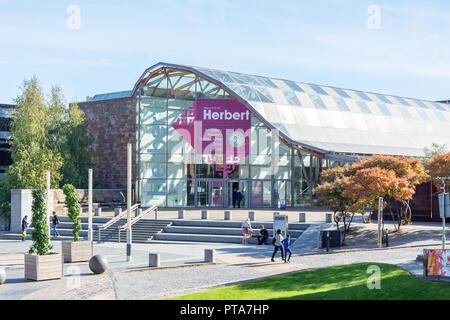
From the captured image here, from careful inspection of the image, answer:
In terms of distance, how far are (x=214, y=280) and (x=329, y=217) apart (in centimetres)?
1633

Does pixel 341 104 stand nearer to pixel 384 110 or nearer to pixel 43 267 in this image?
pixel 384 110

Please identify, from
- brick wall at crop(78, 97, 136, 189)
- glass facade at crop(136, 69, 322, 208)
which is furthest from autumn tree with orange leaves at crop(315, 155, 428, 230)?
brick wall at crop(78, 97, 136, 189)

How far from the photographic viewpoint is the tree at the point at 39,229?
20000 mm

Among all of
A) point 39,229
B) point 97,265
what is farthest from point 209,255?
point 39,229

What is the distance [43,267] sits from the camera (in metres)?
19.5

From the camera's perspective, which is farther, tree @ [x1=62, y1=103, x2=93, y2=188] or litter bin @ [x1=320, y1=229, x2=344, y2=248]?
tree @ [x1=62, y1=103, x2=93, y2=188]

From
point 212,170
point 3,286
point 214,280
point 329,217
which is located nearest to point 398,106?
point 212,170

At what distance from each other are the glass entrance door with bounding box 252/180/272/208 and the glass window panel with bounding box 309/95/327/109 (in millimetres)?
9750

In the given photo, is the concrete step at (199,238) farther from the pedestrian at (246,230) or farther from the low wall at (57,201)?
the low wall at (57,201)

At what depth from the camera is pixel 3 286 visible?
60.9 ft

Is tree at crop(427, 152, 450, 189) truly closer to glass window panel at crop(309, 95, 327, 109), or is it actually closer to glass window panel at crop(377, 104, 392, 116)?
glass window panel at crop(309, 95, 327, 109)

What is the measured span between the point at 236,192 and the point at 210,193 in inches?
96.1

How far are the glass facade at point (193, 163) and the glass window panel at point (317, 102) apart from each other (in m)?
6.29

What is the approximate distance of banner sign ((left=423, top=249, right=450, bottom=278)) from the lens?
1559 centimetres
